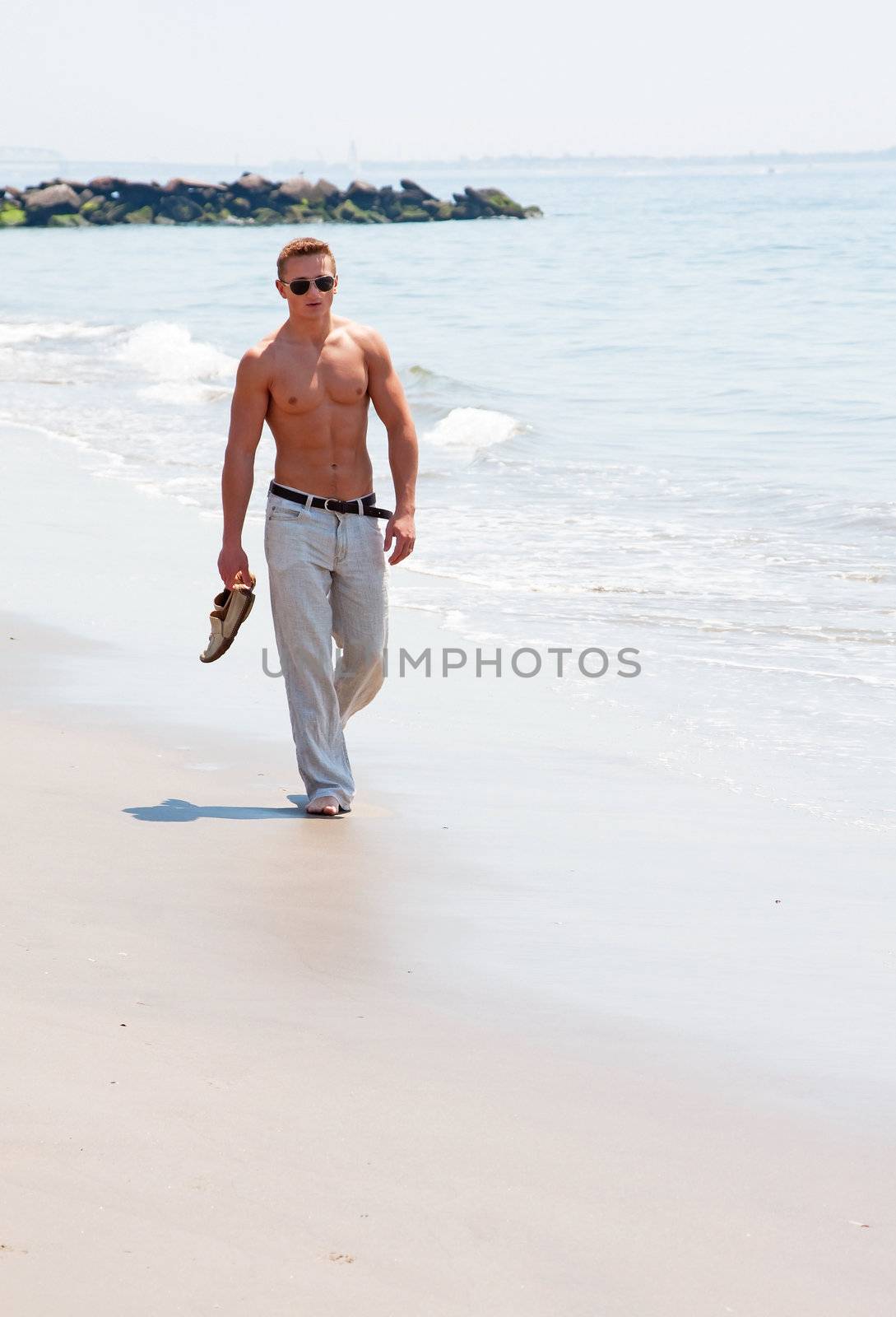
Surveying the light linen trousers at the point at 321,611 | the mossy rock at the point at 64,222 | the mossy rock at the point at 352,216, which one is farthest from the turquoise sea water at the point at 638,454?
the mossy rock at the point at 352,216

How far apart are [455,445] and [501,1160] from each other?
12475mm

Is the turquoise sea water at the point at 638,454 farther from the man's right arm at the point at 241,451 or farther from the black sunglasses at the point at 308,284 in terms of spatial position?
the black sunglasses at the point at 308,284

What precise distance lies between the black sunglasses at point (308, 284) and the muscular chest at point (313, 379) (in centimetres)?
19

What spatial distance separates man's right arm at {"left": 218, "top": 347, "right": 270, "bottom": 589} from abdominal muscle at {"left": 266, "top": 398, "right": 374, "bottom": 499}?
63mm

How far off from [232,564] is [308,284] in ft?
2.87

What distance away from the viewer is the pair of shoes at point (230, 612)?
5.14 m

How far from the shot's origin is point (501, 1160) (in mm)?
2811

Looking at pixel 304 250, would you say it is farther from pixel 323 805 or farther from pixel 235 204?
pixel 235 204

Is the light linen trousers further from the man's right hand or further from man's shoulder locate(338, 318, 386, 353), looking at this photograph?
man's shoulder locate(338, 318, 386, 353)

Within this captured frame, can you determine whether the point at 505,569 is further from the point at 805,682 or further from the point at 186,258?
the point at 186,258

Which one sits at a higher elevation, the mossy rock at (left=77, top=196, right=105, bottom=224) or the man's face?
the mossy rock at (left=77, top=196, right=105, bottom=224)

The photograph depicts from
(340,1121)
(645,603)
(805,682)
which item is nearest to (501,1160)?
(340,1121)

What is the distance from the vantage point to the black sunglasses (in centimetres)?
492

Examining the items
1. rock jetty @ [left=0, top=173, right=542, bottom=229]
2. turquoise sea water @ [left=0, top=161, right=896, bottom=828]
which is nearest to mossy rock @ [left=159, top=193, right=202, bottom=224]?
rock jetty @ [left=0, top=173, right=542, bottom=229]
